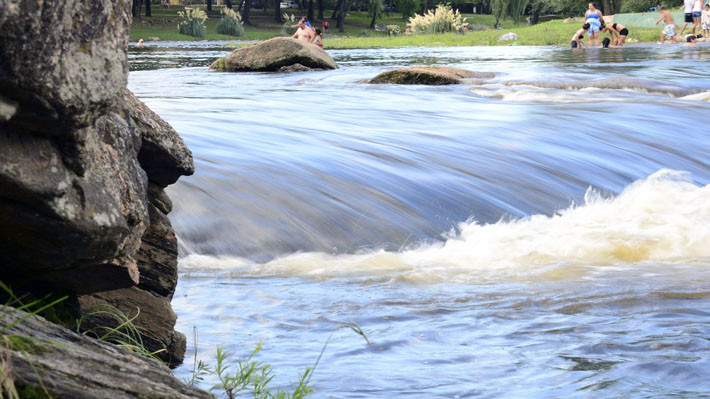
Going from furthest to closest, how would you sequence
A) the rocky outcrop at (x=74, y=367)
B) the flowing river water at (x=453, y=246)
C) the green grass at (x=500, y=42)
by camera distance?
the green grass at (x=500, y=42) → the flowing river water at (x=453, y=246) → the rocky outcrop at (x=74, y=367)

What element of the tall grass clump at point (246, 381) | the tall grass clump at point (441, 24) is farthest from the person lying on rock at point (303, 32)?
the tall grass clump at point (246, 381)

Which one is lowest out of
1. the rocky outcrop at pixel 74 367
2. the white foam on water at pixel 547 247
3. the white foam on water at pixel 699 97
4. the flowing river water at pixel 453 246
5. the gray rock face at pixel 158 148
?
the white foam on water at pixel 547 247

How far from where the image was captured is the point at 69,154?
2412 millimetres

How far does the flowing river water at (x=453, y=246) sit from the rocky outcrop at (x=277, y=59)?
936 cm

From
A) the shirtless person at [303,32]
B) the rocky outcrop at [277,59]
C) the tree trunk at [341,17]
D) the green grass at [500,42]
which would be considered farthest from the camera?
the tree trunk at [341,17]

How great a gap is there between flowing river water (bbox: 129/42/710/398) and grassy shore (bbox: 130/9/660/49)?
93.9 feet

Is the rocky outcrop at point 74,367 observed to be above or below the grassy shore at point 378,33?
below

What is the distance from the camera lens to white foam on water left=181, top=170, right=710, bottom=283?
5.27m

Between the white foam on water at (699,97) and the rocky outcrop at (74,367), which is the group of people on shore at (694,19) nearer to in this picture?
the white foam on water at (699,97)

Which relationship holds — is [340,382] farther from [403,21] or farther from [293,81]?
[403,21]

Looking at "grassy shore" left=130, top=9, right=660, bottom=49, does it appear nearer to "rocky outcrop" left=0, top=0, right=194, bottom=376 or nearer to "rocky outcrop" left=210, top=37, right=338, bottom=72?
"rocky outcrop" left=210, top=37, right=338, bottom=72

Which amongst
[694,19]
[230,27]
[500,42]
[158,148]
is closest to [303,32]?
[500,42]

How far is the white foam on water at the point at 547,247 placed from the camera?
17.3 ft

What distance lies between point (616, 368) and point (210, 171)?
408 centimetres
